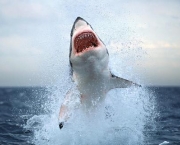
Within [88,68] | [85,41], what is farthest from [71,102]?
[85,41]

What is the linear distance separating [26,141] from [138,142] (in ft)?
12.5

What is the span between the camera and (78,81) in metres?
9.60

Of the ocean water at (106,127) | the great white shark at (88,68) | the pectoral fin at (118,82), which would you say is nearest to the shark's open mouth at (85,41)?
the great white shark at (88,68)

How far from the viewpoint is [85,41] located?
344 inches

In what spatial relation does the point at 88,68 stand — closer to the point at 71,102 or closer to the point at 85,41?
the point at 85,41

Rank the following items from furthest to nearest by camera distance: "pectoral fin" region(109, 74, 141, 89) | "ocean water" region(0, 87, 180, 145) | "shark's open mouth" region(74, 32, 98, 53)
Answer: "ocean water" region(0, 87, 180, 145) < "pectoral fin" region(109, 74, 141, 89) < "shark's open mouth" region(74, 32, 98, 53)

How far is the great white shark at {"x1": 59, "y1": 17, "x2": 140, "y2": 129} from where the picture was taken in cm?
874

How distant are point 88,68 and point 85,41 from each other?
76 cm

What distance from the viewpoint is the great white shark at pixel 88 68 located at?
874 cm

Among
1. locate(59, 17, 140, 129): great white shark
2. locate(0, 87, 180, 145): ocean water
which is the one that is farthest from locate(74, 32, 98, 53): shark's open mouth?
locate(0, 87, 180, 145): ocean water

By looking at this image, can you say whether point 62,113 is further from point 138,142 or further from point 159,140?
point 159,140

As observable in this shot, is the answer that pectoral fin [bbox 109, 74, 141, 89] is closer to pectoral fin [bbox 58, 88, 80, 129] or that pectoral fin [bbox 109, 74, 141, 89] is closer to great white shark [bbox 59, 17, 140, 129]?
great white shark [bbox 59, 17, 140, 129]

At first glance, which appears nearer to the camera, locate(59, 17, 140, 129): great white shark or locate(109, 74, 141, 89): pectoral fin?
locate(59, 17, 140, 129): great white shark

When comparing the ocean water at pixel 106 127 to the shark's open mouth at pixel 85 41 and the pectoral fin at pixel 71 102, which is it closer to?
the pectoral fin at pixel 71 102
